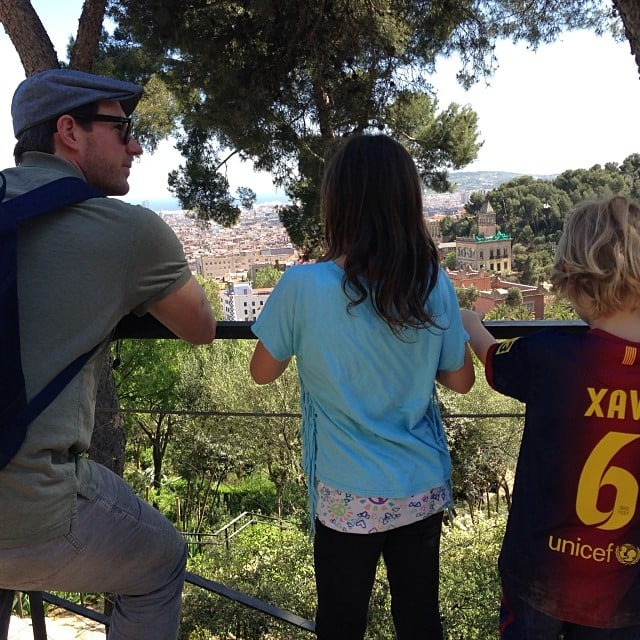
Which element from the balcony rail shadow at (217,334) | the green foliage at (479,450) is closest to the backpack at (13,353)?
the balcony rail shadow at (217,334)

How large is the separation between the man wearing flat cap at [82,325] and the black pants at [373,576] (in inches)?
11.1

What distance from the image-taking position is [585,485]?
1.06m

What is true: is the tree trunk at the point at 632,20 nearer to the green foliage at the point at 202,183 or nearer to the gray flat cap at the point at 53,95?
the gray flat cap at the point at 53,95

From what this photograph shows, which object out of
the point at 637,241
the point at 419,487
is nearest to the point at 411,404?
the point at 419,487

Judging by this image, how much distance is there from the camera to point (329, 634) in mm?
1266

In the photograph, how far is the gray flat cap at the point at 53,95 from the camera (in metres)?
1.10

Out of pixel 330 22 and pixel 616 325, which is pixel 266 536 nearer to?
pixel 330 22

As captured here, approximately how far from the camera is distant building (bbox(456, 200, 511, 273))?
1200 inches

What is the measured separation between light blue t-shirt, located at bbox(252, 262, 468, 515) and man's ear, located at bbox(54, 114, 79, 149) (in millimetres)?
441

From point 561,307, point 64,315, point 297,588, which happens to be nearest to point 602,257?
point 64,315

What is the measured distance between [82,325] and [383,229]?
1.79 ft

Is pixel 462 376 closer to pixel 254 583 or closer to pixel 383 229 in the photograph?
pixel 383 229

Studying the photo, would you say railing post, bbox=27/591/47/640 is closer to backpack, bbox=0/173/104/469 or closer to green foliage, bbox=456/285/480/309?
backpack, bbox=0/173/104/469

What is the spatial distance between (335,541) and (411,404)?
0.97 ft
